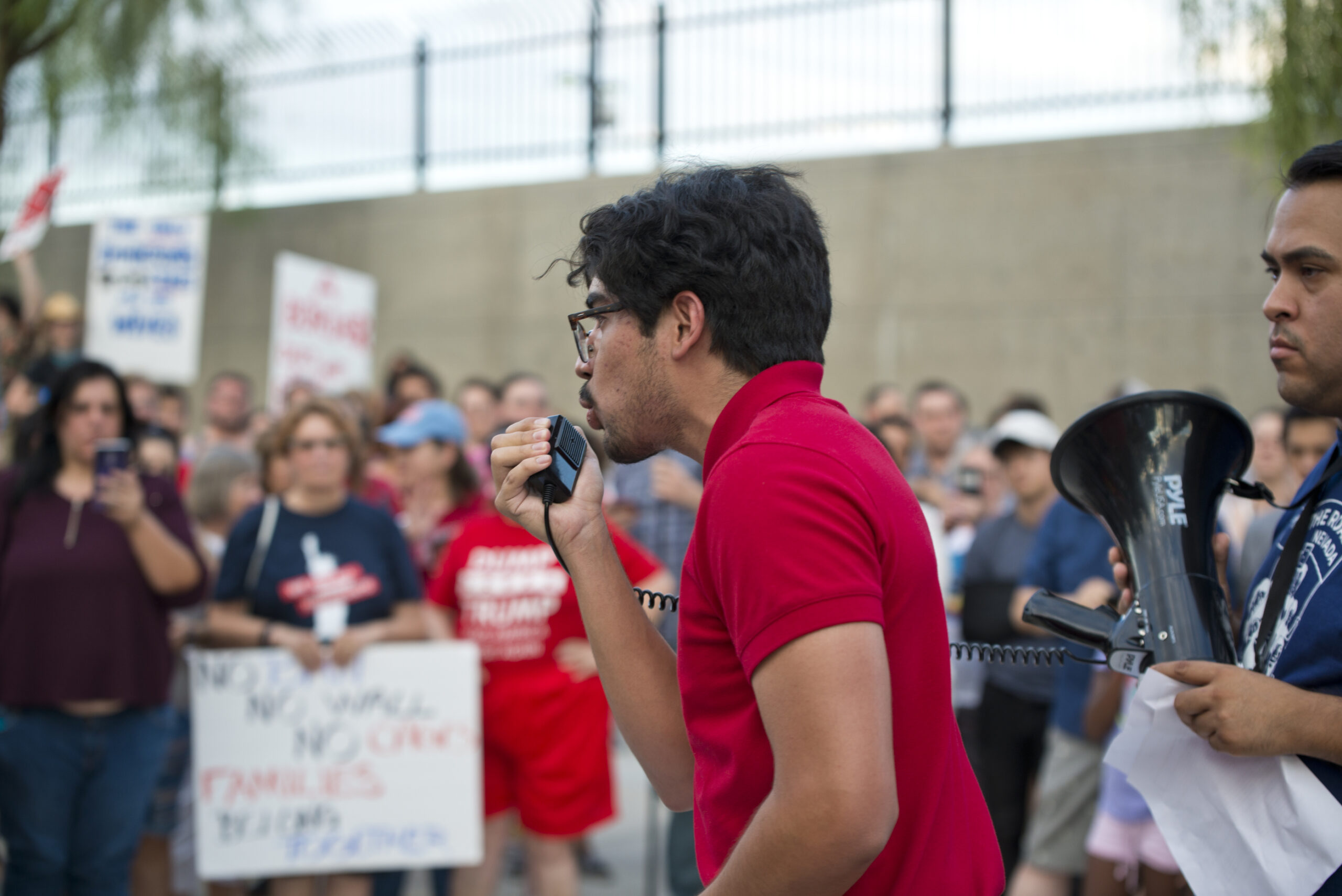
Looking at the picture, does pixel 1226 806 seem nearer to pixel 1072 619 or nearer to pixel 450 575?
pixel 1072 619

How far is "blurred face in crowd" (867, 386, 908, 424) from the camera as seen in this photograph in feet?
25.5

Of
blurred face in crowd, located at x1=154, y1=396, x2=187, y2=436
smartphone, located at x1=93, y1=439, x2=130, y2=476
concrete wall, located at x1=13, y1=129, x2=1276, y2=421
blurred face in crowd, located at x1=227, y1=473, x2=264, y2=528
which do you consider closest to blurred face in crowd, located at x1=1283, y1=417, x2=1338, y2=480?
smartphone, located at x1=93, y1=439, x2=130, y2=476

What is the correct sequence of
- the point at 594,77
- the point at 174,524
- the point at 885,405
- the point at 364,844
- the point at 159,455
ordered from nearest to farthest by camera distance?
the point at 174,524
the point at 364,844
the point at 159,455
the point at 885,405
the point at 594,77

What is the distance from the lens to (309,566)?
4.74 m

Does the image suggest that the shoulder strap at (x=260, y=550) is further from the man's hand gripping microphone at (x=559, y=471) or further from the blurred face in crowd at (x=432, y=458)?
the man's hand gripping microphone at (x=559, y=471)

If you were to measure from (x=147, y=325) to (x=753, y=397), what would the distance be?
846 cm

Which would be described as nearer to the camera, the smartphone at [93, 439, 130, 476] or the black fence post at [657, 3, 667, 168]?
the smartphone at [93, 439, 130, 476]

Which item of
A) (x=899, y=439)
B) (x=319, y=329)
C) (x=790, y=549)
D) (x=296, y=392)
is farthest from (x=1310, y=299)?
(x=319, y=329)

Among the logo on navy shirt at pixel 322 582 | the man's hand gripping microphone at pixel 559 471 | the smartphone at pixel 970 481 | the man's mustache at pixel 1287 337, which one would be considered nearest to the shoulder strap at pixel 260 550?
the logo on navy shirt at pixel 322 582

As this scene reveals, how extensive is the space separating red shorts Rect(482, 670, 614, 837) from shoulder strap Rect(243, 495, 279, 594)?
41.0 inches

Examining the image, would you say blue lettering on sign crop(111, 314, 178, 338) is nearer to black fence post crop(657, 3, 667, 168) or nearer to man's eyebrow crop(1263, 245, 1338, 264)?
black fence post crop(657, 3, 667, 168)

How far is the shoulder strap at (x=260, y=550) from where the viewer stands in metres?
4.74

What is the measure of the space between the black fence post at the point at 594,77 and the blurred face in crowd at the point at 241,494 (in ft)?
21.2

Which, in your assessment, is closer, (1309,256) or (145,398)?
(1309,256)
